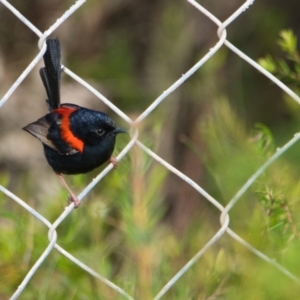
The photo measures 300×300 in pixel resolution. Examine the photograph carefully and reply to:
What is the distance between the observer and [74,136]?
7.80 ft

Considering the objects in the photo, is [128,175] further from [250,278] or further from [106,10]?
[106,10]

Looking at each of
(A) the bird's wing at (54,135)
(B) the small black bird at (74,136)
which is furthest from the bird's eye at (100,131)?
(A) the bird's wing at (54,135)

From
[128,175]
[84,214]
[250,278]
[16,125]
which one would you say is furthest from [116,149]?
[16,125]

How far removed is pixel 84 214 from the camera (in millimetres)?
2086

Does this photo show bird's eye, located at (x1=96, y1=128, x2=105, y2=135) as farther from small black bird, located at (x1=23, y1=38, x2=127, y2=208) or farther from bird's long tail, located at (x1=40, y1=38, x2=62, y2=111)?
bird's long tail, located at (x1=40, y1=38, x2=62, y2=111)

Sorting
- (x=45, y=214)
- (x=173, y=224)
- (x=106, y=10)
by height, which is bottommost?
(x=45, y=214)

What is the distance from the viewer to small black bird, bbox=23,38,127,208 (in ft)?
7.39

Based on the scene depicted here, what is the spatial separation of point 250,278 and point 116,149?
1230mm

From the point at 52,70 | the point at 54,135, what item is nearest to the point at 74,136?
the point at 54,135

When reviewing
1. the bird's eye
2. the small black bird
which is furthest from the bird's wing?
the bird's eye

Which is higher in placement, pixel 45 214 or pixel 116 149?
pixel 116 149

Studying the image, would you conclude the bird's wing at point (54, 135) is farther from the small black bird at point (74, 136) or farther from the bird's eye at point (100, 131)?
the bird's eye at point (100, 131)

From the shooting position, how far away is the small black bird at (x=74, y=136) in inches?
88.7

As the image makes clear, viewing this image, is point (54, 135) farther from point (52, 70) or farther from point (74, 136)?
point (52, 70)
